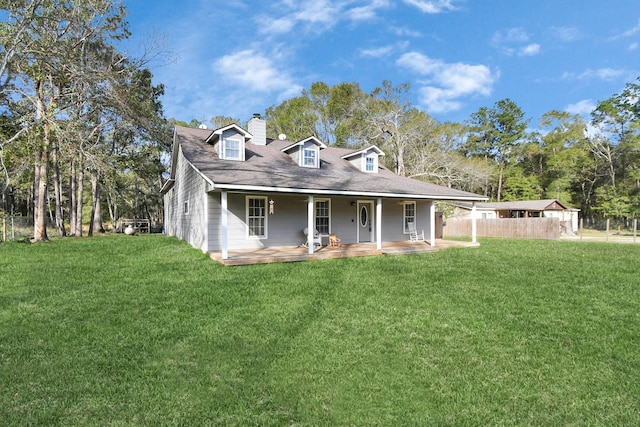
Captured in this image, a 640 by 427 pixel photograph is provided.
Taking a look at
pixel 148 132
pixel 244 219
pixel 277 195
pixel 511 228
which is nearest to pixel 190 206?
pixel 244 219

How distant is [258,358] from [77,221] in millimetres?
20828

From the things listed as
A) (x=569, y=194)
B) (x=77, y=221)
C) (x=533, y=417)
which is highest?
(x=569, y=194)

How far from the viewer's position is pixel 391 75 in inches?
1047

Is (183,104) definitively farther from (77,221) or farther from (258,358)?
(258,358)

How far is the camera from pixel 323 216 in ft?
41.7

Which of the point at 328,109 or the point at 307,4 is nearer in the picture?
the point at 307,4

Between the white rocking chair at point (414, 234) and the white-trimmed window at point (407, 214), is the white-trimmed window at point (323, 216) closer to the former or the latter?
the white-trimmed window at point (407, 214)

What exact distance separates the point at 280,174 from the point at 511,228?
671 inches

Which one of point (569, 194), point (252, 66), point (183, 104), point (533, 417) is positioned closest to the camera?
point (533, 417)

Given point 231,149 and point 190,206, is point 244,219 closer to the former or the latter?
point 231,149

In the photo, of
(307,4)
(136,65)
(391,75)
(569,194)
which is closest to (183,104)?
(136,65)

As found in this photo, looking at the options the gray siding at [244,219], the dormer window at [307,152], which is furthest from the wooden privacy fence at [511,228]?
the dormer window at [307,152]

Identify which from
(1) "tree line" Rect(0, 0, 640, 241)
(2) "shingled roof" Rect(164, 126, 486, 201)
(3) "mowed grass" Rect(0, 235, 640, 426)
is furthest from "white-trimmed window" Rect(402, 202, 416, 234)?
(1) "tree line" Rect(0, 0, 640, 241)

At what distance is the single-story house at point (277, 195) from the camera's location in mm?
10086
